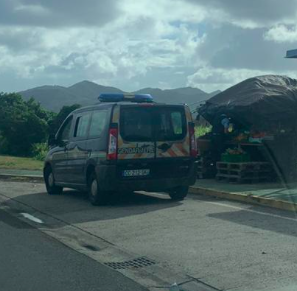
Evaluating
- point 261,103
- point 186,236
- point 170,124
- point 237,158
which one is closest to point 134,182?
point 170,124

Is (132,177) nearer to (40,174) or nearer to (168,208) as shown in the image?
(168,208)

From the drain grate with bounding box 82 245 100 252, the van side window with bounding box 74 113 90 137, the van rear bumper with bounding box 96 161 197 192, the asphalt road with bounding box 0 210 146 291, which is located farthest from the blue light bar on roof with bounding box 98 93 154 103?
the drain grate with bounding box 82 245 100 252

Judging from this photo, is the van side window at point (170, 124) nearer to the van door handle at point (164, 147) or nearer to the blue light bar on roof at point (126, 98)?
the van door handle at point (164, 147)

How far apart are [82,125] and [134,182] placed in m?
2.12

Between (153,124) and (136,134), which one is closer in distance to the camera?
(136,134)

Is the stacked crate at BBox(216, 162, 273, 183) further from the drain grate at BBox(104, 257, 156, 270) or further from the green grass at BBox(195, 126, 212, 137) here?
the drain grate at BBox(104, 257, 156, 270)

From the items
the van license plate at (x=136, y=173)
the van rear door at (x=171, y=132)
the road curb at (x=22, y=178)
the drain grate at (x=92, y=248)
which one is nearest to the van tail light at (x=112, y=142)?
the van license plate at (x=136, y=173)

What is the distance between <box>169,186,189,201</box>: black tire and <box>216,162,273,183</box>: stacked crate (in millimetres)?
2138

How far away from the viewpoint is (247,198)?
12125 millimetres

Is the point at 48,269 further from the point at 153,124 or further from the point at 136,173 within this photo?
the point at 153,124

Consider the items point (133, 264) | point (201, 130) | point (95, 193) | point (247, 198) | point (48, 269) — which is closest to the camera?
point (48, 269)

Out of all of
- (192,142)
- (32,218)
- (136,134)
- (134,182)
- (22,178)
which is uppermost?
(136,134)

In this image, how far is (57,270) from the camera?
7488 mm

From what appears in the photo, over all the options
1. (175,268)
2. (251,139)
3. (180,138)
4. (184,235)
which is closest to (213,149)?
(251,139)
